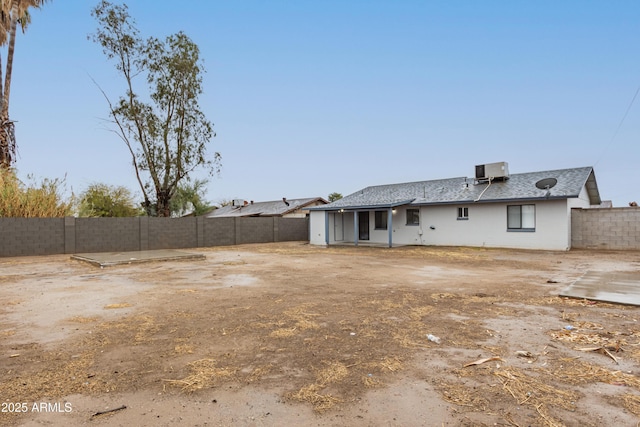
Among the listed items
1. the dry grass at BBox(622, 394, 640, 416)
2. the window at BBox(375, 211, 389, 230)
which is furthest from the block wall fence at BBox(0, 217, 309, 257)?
the dry grass at BBox(622, 394, 640, 416)

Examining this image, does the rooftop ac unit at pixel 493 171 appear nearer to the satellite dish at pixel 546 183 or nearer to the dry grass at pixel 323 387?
the satellite dish at pixel 546 183

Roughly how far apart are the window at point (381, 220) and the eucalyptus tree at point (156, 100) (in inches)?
526

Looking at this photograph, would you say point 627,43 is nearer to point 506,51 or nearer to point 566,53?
point 566,53

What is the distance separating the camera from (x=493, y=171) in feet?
59.1

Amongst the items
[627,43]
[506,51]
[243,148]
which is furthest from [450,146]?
[243,148]

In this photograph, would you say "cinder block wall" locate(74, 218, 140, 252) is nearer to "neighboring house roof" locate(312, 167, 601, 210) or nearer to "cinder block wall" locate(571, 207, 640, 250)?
"neighboring house roof" locate(312, 167, 601, 210)

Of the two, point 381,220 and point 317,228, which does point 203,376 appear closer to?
point 381,220

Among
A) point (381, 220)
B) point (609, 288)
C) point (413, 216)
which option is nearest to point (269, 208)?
point (381, 220)

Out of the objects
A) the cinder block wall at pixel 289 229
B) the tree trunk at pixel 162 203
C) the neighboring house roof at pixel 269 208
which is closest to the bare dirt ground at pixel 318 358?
the cinder block wall at pixel 289 229

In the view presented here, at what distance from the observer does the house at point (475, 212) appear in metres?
15.1

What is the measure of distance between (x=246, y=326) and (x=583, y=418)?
343 centimetres

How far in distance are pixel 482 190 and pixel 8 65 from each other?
24.7 metres

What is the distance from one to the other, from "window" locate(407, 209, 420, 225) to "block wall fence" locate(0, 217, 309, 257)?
8.81 m

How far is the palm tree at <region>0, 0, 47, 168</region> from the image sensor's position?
16.0 meters
